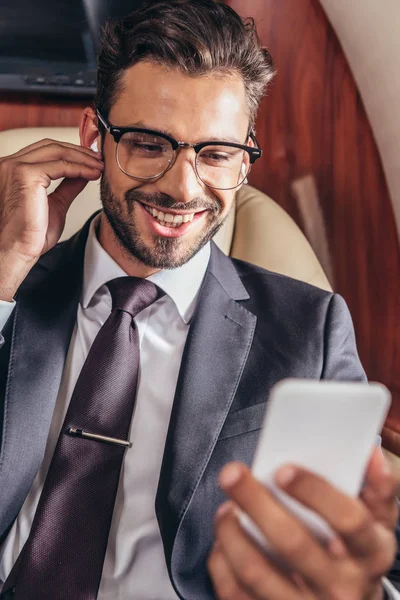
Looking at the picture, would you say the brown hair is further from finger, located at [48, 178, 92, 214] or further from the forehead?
finger, located at [48, 178, 92, 214]

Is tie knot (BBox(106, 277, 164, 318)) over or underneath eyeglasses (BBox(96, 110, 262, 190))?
underneath

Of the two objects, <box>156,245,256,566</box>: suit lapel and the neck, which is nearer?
<box>156,245,256,566</box>: suit lapel

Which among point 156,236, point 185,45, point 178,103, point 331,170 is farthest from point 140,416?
point 331,170

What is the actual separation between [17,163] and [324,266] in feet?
3.02

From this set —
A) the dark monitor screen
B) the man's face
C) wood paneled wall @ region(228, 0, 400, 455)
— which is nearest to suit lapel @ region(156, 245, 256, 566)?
the man's face

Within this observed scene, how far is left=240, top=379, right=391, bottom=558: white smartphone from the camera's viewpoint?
51 cm

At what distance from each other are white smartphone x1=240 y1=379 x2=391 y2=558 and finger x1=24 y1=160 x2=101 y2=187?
31.4 inches

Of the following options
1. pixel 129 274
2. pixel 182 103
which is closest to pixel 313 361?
pixel 129 274

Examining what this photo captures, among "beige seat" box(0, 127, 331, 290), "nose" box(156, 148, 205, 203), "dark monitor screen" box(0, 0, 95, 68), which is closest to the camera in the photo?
"nose" box(156, 148, 205, 203)

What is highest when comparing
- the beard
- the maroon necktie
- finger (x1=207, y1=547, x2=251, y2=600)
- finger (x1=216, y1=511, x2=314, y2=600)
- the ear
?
the ear

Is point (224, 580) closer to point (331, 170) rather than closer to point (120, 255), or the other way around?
point (120, 255)

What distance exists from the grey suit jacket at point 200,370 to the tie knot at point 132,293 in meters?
0.08

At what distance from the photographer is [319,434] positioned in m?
0.53

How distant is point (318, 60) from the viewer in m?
1.77
